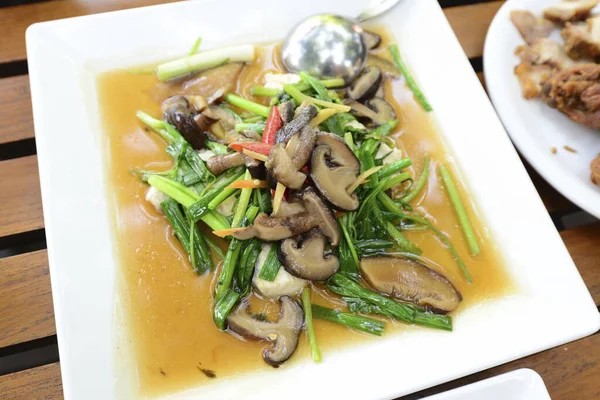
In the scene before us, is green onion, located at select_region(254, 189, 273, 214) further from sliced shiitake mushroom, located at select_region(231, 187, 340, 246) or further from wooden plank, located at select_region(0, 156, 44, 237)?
wooden plank, located at select_region(0, 156, 44, 237)

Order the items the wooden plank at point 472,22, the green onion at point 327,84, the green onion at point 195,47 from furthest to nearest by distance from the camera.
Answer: the wooden plank at point 472,22 < the green onion at point 195,47 < the green onion at point 327,84

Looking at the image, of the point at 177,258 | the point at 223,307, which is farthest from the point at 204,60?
the point at 223,307

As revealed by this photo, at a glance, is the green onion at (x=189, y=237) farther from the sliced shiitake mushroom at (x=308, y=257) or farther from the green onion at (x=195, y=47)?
the green onion at (x=195, y=47)

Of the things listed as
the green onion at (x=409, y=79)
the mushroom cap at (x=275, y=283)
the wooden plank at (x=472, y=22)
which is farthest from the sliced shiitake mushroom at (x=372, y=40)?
the mushroom cap at (x=275, y=283)

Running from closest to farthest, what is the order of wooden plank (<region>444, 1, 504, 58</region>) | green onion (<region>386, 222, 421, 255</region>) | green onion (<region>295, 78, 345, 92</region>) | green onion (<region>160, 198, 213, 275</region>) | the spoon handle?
green onion (<region>160, 198, 213, 275</region>) → green onion (<region>386, 222, 421, 255</region>) → green onion (<region>295, 78, 345, 92</region>) → the spoon handle → wooden plank (<region>444, 1, 504, 58</region>)

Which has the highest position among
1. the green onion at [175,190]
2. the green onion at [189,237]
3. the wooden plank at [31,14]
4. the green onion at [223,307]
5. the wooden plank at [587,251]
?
the wooden plank at [31,14]

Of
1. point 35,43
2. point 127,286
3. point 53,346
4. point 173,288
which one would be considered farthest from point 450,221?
point 35,43

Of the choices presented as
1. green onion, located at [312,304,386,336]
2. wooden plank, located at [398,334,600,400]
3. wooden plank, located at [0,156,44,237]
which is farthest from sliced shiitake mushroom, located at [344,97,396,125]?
wooden plank, located at [0,156,44,237]
